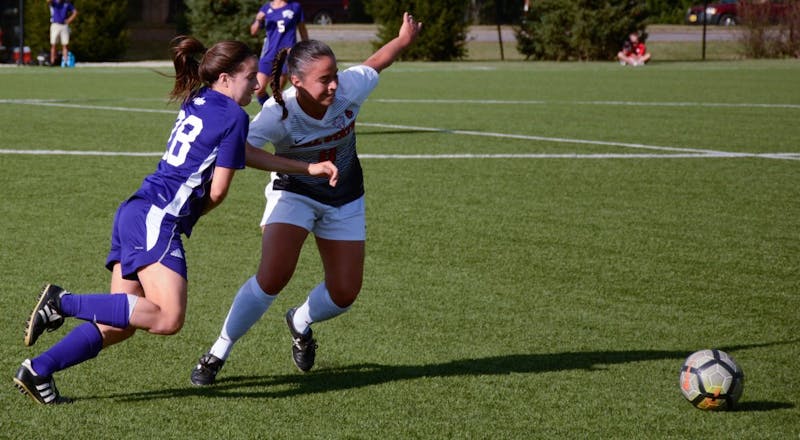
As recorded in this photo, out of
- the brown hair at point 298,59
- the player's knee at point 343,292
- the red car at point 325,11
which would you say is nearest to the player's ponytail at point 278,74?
the brown hair at point 298,59

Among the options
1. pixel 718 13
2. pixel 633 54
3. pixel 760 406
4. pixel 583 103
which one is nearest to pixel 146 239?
pixel 760 406

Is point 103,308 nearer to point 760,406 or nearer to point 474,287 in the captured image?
point 760,406

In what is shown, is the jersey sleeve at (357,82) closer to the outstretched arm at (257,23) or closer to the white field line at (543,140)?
the white field line at (543,140)

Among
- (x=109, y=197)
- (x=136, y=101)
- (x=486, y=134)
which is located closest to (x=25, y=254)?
(x=109, y=197)

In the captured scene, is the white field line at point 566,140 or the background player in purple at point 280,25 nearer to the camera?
the white field line at point 566,140

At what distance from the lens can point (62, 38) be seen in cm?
3180

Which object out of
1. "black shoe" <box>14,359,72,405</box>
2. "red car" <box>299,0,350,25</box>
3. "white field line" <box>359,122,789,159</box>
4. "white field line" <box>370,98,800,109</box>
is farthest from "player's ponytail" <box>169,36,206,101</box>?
"red car" <box>299,0,350,25</box>

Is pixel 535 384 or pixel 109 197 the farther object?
pixel 109 197

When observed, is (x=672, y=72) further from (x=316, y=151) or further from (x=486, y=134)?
(x=316, y=151)

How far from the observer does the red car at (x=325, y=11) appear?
55.2 m

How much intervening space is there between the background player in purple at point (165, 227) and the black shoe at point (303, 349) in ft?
2.92

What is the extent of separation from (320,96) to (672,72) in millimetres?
27157

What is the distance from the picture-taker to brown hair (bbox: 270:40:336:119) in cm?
527

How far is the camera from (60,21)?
31234mm
